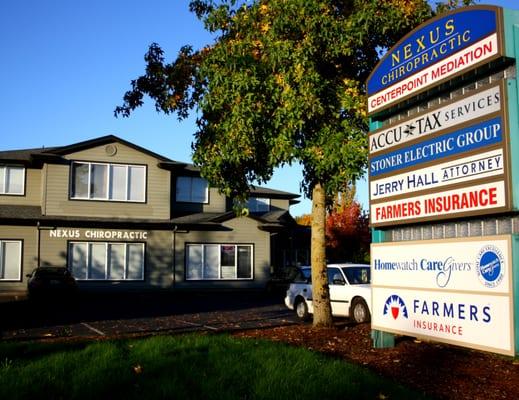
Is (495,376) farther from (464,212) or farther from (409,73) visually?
(409,73)

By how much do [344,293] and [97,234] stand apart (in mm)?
17882

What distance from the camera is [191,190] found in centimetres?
3534

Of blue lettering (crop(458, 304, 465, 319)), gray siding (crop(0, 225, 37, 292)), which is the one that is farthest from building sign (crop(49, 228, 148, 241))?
blue lettering (crop(458, 304, 465, 319))

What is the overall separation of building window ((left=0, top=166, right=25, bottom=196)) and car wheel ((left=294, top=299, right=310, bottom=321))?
1934 cm

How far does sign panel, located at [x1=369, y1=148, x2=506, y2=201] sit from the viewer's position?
6746 mm

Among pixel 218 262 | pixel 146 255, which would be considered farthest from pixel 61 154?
pixel 218 262

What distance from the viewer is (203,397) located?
6.37 m

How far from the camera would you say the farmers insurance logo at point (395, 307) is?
8.41m

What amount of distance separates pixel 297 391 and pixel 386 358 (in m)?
2.61

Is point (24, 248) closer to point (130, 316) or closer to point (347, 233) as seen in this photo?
point (130, 316)

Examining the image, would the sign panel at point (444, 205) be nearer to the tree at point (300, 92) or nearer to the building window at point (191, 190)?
the tree at point (300, 92)

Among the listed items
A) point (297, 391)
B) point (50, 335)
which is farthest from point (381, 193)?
point (50, 335)

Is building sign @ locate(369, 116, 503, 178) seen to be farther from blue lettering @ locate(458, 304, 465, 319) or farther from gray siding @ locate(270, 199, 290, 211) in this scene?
gray siding @ locate(270, 199, 290, 211)

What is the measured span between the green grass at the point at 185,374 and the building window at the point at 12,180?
24.2 m
